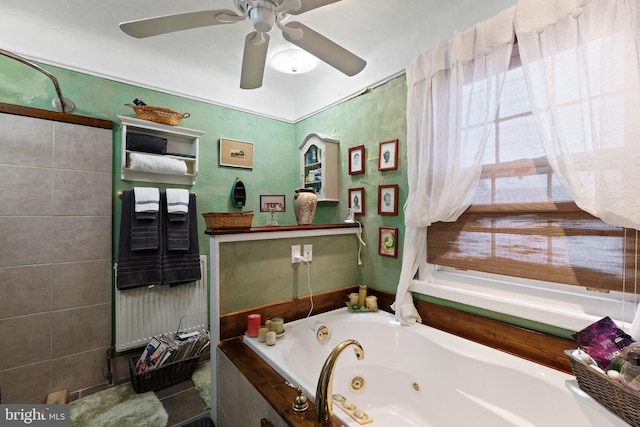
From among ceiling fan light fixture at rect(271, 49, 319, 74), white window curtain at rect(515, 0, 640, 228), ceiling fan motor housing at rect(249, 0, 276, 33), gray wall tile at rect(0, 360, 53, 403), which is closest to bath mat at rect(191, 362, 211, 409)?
gray wall tile at rect(0, 360, 53, 403)

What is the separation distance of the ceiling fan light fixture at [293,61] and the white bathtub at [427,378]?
2032mm

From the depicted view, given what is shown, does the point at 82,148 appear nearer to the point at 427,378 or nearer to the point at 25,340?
the point at 25,340

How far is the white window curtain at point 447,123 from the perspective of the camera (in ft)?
4.80

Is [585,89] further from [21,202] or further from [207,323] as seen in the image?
[21,202]

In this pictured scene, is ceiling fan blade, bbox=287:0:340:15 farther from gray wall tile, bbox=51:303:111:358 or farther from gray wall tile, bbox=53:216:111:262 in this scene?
gray wall tile, bbox=51:303:111:358

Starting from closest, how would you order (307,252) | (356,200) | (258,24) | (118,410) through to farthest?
1. (258,24)
2. (118,410)
3. (307,252)
4. (356,200)

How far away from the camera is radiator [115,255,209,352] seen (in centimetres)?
216

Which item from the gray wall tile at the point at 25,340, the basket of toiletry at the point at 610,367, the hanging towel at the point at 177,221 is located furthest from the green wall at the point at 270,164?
the basket of toiletry at the point at 610,367

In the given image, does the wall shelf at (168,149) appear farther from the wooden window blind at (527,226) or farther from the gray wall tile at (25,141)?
the wooden window blind at (527,226)

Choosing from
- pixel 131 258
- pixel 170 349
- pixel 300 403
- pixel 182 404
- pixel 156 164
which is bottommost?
pixel 182 404

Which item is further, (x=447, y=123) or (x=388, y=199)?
(x=388, y=199)

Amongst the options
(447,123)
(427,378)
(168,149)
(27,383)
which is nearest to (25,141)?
(168,149)

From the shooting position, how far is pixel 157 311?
2307 millimetres

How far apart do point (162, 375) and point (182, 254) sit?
0.89 m
